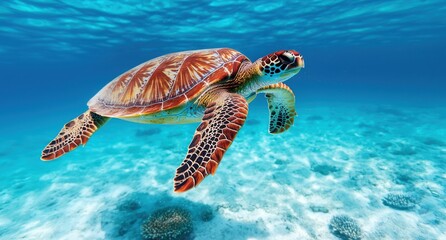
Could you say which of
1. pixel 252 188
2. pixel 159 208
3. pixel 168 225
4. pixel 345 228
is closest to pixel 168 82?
pixel 168 225

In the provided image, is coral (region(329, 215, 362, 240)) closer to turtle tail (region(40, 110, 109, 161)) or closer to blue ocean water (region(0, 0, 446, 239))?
blue ocean water (region(0, 0, 446, 239))

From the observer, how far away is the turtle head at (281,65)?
10.5 ft

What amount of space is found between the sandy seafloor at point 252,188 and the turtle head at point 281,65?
13.2 feet

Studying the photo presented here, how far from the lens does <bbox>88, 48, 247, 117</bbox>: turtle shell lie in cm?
377

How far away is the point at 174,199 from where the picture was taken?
7.20m

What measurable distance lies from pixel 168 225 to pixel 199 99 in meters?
3.71

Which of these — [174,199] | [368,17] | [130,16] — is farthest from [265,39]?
[174,199]

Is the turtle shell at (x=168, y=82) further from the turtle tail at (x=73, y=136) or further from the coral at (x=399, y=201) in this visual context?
the coral at (x=399, y=201)

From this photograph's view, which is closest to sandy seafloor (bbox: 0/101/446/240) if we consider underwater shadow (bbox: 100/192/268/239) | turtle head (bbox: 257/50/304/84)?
underwater shadow (bbox: 100/192/268/239)

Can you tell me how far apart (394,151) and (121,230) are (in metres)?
11.8

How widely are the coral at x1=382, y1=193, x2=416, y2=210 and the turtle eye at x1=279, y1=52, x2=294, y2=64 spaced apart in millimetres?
6086

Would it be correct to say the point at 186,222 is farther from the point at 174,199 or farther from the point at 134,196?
the point at 134,196

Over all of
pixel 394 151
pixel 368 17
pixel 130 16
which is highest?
pixel 130 16

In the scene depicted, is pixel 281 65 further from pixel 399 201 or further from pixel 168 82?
pixel 399 201
